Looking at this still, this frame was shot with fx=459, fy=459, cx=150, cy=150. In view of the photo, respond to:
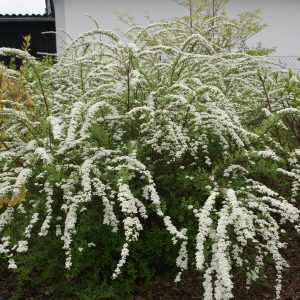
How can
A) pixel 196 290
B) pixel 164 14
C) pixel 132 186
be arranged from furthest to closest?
pixel 164 14
pixel 196 290
pixel 132 186

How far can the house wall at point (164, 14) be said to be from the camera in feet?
46.8

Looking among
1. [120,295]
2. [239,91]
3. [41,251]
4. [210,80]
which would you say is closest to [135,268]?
[120,295]

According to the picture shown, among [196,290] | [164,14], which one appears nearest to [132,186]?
[196,290]

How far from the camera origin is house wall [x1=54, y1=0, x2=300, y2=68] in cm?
1425

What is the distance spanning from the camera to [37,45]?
49.4 ft

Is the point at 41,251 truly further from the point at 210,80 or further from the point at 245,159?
the point at 210,80

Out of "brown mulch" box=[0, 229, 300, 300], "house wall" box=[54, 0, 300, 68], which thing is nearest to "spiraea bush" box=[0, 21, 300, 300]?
"brown mulch" box=[0, 229, 300, 300]

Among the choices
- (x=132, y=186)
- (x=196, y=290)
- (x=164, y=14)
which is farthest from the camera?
(x=164, y=14)

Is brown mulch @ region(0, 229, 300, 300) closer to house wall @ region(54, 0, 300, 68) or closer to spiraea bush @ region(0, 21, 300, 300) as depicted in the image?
spiraea bush @ region(0, 21, 300, 300)

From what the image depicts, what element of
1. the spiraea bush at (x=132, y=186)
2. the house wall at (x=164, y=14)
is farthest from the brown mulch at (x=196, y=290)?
the house wall at (x=164, y=14)

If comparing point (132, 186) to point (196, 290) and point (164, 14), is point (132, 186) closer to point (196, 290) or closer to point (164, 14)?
point (196, 290)

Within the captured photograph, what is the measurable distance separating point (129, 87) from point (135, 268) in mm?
1217

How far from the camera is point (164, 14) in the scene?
1468cm

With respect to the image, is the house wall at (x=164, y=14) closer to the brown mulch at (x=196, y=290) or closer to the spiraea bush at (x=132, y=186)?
the spiraea bush at (x=132, y=186)
